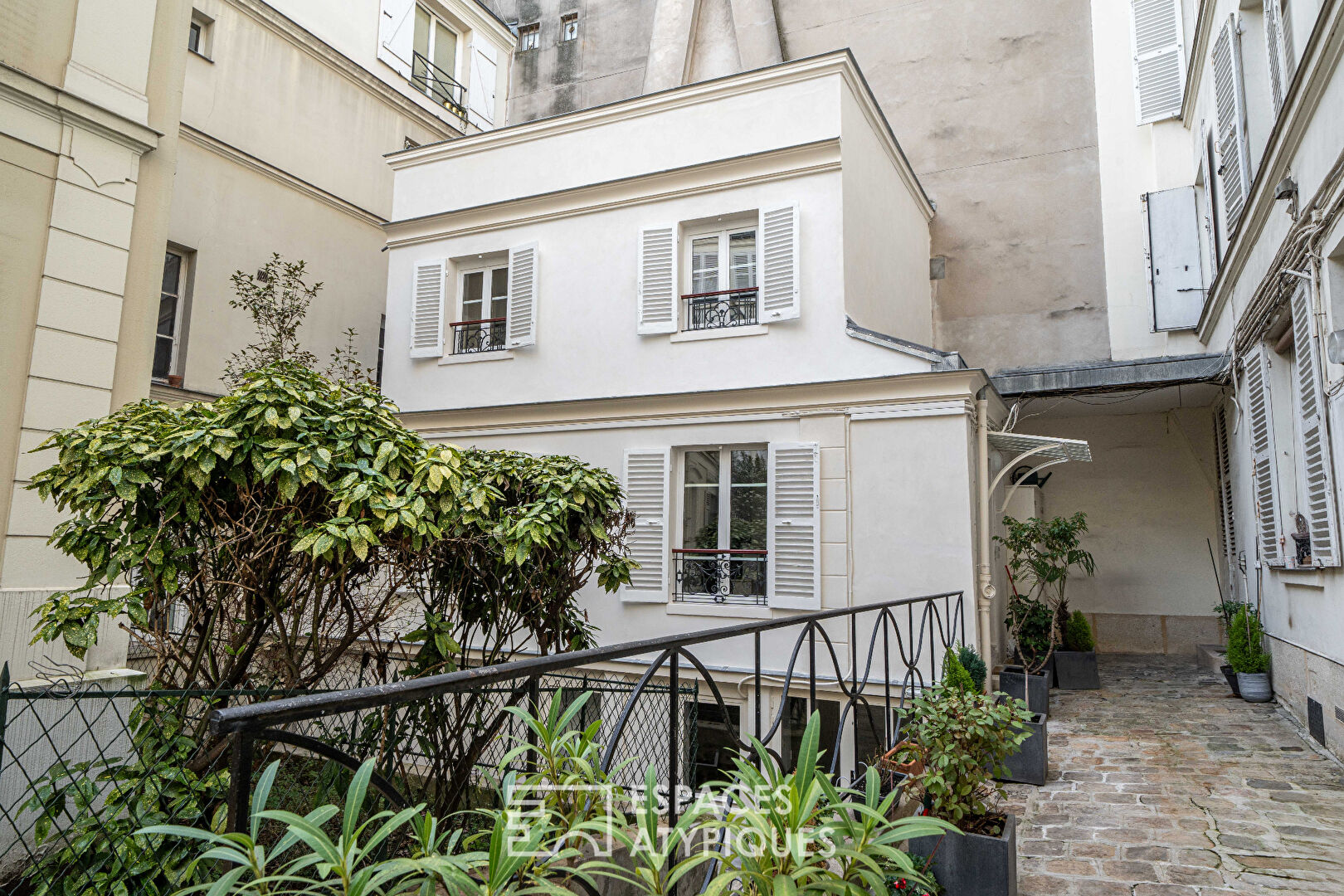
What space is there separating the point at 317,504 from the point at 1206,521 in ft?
37.1

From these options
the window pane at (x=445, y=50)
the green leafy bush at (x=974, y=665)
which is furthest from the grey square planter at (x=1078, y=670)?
the window pane at (x=445, y=50)

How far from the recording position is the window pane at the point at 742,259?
8.90 m

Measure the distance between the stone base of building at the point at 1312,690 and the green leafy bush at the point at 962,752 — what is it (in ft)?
11.5

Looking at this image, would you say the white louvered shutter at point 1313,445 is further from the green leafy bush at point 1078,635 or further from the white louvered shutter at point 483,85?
the white louvered shutter at point 483,85

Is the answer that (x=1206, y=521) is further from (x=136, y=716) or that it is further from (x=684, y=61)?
(x=136, y=716)

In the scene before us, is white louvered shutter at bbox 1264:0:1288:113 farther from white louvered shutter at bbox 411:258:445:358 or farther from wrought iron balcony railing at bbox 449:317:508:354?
white louvered shutter at bbox 411:258:445:358

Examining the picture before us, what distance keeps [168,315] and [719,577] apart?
24.7ft

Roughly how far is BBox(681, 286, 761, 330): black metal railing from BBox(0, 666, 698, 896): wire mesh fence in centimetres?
457

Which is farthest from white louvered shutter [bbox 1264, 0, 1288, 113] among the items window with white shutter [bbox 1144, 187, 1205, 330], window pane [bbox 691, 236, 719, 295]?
window pane [bbox 691, 236, 719, 295]

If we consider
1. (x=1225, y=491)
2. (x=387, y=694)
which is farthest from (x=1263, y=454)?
(x=387, y=694)

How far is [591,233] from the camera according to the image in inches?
377

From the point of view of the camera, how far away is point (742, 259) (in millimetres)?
8984

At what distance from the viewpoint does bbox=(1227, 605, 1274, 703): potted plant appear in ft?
26.0

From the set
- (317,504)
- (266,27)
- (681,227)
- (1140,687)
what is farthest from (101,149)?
(1140,687)
